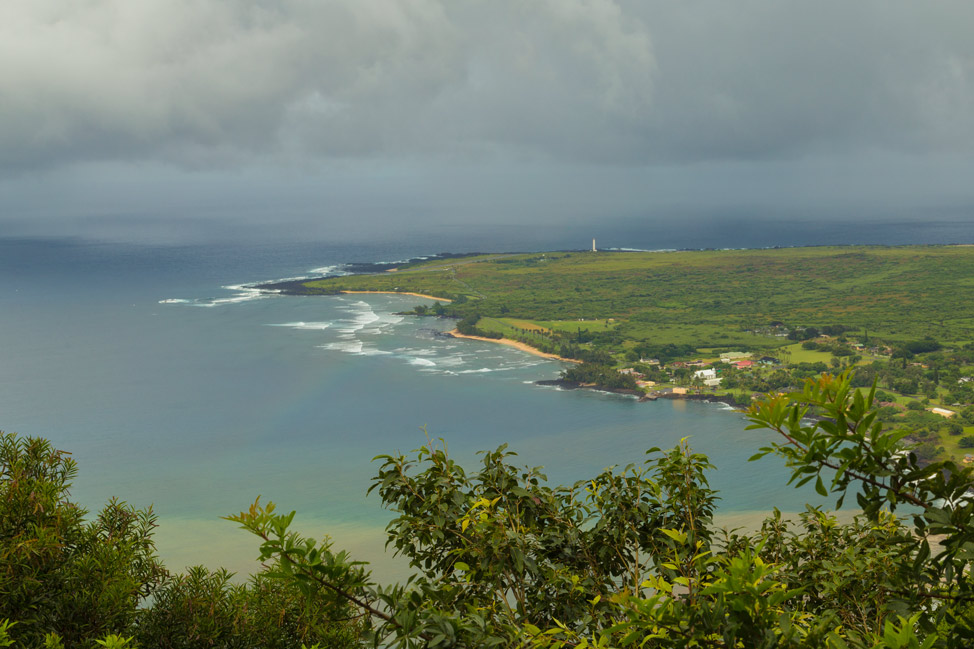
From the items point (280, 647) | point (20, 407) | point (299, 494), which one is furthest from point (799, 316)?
point (280, 647)

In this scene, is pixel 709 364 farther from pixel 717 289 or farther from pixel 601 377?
pixel 717 289

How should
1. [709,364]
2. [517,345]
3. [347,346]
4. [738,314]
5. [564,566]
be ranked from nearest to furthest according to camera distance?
[564,566] < [709,364] < [347,346] < [517,345] < [738,314]

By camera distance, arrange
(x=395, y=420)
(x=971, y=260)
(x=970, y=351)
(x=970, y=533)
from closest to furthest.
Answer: (x=970, y=533)
(x=395, y=420)
(x=970, y=351)
(x=971, y=260)

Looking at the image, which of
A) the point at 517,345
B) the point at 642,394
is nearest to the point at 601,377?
the point at 642,394

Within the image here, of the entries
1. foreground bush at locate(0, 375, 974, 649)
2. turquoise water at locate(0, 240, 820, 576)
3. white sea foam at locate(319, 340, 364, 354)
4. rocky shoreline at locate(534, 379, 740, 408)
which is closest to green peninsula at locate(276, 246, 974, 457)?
rocky shoreline at locate(534, 379, 740, 408)

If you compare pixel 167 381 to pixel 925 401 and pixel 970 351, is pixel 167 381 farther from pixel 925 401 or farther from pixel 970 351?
pixel 970 351

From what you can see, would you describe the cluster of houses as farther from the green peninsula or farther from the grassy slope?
the grassy slope
